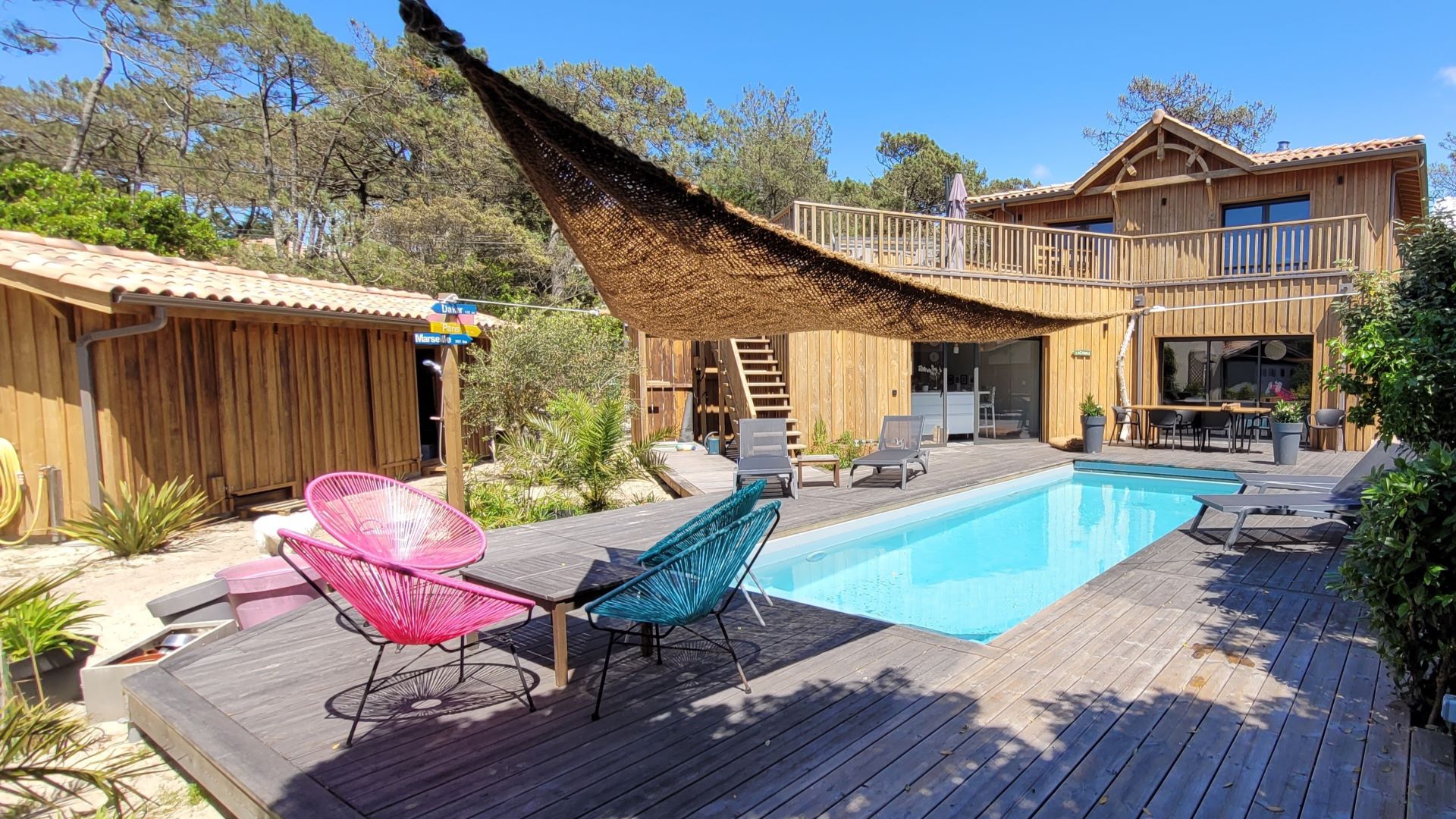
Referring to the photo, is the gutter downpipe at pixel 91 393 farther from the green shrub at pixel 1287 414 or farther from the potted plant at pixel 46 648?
the green shrub at pixel 1287 414

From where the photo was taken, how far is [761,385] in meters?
10.9

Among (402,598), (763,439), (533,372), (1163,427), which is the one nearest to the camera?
(402,598)

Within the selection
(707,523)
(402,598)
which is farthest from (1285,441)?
(402,598)

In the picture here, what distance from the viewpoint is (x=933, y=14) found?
749 inches

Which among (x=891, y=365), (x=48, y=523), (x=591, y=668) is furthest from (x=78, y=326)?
(x=891, y=365)

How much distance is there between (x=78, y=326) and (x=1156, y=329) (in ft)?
50.9

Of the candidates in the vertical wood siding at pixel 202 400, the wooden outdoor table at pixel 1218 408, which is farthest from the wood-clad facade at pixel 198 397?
the wooden outdoor table at pixel 1218 408

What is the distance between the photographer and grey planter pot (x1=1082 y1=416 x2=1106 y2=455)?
1212 cm

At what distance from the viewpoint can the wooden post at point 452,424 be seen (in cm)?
556

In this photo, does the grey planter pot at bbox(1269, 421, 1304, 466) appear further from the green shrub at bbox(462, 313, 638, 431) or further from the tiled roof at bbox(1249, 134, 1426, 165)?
the green shrub at bbox(462, 313, 638, 431)

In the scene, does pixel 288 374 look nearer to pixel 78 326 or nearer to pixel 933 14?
pixel 78 326

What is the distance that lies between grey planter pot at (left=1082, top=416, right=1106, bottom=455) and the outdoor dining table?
1.02 m

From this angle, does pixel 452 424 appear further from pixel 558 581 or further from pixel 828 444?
pixel 828 444

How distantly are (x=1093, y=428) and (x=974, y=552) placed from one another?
620 centimetres
